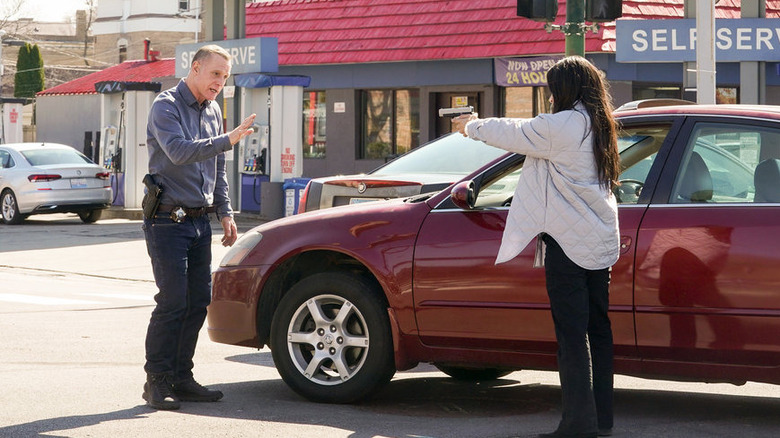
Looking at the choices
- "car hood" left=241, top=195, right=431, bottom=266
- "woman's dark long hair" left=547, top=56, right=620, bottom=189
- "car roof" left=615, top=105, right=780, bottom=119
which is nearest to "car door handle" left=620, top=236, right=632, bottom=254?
"woman's dark long hair" left=547, top=56, right=620, bottom=189

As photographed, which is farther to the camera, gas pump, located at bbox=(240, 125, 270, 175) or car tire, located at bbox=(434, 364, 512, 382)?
gas pump, located at bbox=(240, 125, 270, 175)

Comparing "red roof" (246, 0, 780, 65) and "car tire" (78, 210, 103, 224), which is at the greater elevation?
"red roof" (246, 0, 780, 65)

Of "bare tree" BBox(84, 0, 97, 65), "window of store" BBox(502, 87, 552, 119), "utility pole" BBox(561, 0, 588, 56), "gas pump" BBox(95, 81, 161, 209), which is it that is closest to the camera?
"utility pole" BBox(561, 0, 588, 56)

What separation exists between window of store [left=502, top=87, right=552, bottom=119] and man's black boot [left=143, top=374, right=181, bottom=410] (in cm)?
2022

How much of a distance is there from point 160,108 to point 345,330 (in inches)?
60.0

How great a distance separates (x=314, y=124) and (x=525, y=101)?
605cm

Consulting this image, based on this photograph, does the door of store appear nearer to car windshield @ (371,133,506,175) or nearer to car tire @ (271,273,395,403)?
car windshield @ (371,133,506,175)

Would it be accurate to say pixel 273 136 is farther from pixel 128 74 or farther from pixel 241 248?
pixel 128 74

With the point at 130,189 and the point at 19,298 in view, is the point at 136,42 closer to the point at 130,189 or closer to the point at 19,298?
the point at 130,189

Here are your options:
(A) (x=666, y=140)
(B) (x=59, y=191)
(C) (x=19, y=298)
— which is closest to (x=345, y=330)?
(A) (x=666, y=140)

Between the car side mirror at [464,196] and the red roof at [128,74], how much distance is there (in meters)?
29.3

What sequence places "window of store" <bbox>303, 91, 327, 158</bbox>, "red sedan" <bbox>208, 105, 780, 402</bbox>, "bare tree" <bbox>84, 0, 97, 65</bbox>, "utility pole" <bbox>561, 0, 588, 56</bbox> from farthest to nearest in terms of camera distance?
"bare tree" <bbox>84, 0, 97, 65</bbox>
"window of store" <bbox>303, 91, 327, 158</bbox>
"utility pole" <bbox>561, 0, 588, 56</bbox>
"red sedan" <bbox>208, 105, 780, 402</bbox>

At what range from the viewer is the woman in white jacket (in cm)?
560

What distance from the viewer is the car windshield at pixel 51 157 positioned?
22.3 meters
